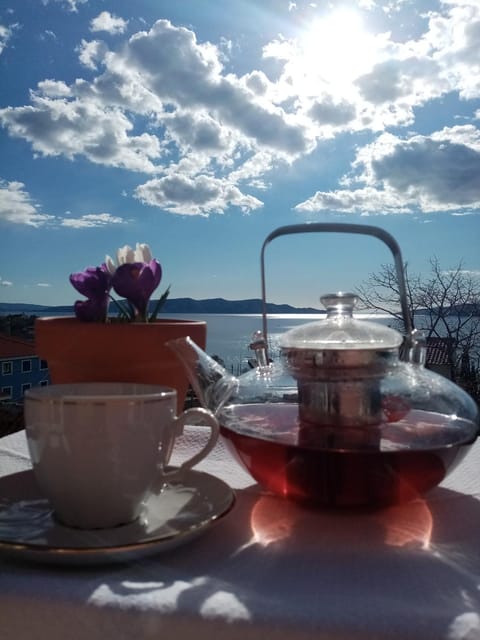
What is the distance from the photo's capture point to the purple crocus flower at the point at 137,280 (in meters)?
0.54

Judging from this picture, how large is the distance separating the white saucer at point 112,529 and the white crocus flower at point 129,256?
0.25 m

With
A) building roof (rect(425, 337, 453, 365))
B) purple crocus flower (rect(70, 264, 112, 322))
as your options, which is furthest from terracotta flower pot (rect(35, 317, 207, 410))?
building roof (rect(425, 337, 453, 365))

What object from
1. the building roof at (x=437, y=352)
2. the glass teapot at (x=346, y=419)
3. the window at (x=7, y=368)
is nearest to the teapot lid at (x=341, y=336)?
the glass teapot at (x=346, y=419)

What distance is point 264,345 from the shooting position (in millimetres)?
505

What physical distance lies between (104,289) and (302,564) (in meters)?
0.35

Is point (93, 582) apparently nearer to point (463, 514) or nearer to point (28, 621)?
point (28, 621)

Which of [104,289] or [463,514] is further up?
[104,289]

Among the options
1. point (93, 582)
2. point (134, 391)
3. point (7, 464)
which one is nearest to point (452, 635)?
point (93, 582)

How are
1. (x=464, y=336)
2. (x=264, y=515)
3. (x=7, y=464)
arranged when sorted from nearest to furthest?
(x=264, y=515), (x=7, y=464), (x=464, y=336)

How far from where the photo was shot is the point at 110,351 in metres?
0.52

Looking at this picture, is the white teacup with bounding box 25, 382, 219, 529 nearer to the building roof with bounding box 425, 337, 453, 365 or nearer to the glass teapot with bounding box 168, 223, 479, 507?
the glass teapot with bounding box 168, 223, 479, 507

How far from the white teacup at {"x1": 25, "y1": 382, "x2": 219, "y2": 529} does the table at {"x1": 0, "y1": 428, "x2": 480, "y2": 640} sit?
0.17 feet

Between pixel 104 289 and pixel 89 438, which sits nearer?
pixel 89 438

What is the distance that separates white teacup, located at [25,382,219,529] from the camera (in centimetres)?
31
